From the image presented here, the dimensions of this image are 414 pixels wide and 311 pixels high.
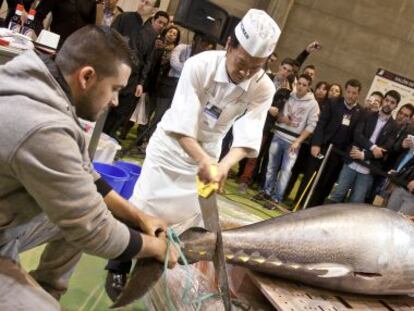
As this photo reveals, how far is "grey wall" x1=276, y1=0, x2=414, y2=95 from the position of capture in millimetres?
10633

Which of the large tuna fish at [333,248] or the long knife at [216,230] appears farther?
the large tuna fish at [333,248]

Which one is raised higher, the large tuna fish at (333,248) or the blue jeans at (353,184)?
the large tuna fish at (333,248)

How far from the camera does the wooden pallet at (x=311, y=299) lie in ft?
7.06

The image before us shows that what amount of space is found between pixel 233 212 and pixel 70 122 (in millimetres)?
3130

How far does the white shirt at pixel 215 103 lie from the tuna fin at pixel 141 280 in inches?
32.6

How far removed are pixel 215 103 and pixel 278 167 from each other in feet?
12.8

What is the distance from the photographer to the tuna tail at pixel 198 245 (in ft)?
6.56

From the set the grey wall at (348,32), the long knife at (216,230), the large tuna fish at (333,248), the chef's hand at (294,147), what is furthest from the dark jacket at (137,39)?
the grey wall at (348,32)

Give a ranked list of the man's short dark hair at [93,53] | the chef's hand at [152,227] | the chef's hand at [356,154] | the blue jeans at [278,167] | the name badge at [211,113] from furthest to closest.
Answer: the blue jeans at [278,167] → the chef's hand at [356,154] → the name badge at [211,113] → the chef's hand at [152,227] → the man's short dark hair at [93,53]

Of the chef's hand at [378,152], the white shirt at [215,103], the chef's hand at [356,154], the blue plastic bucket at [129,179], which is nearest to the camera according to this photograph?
the white shirt at [215,103]

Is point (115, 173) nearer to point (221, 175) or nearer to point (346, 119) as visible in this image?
point (221, 175)

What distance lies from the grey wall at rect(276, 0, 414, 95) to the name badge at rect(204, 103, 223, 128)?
8.89 m

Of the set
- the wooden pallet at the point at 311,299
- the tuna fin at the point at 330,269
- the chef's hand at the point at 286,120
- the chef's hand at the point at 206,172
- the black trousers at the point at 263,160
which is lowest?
the black trousers at the point at 263,160

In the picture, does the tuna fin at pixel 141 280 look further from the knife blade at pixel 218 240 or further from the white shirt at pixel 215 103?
the white shirt at pixel 215 103
